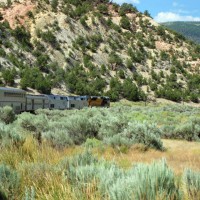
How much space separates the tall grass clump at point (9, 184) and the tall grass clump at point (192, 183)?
8.60 feet

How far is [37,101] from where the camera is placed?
47469mm

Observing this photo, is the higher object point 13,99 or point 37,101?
point 13,99

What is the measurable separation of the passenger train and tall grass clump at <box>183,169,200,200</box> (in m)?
33.6

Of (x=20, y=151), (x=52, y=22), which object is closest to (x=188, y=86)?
(x=52, y=22)

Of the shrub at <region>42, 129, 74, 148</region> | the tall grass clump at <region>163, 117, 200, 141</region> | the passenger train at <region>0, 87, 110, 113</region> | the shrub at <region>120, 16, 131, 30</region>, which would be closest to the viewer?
the shrub at <region>42, 129, 74, 148</region>

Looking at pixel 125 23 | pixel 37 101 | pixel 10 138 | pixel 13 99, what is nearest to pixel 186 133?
pixel 10 138

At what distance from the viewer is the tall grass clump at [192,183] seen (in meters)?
4.76

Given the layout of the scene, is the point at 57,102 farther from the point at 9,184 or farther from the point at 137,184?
the point at 137,184

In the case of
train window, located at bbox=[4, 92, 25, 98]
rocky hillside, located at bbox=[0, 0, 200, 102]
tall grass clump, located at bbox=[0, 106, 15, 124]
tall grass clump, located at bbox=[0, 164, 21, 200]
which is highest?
rocky hillside, located at bbox=[0, 0, 200, 102]

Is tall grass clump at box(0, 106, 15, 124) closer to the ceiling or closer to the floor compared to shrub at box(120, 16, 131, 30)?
closer to the floor

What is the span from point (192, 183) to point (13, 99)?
36.2 metres

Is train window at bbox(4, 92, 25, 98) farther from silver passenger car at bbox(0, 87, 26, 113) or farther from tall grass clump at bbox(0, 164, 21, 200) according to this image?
tall grass clump at bbox(0, 164, 21, 200)

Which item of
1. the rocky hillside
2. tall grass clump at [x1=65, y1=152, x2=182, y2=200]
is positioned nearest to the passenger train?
the rocky hillside

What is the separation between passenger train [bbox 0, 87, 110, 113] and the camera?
3859 centimetres
